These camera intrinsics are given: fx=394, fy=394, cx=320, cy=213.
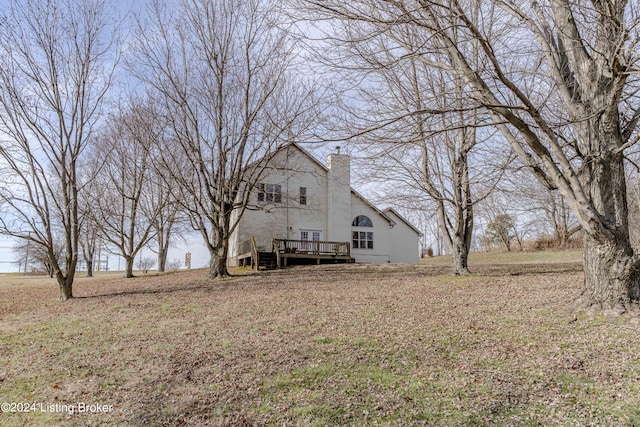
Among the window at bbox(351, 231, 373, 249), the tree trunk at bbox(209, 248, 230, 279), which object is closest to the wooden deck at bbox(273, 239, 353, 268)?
the window at bbox(351, 231, 373, 249)

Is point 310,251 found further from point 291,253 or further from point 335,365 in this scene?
point 335,365

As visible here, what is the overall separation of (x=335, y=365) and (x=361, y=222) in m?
21.1

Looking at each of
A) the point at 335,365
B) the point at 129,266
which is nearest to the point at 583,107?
the point at 335,365

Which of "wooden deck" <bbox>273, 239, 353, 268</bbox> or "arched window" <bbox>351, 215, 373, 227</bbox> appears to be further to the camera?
"arched window" <bbox>351, 215, 373, 227</bbox>

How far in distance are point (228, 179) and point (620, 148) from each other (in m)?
11.9

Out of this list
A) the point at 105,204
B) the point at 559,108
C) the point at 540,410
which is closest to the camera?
the point at 540,410

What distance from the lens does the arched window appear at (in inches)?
1005

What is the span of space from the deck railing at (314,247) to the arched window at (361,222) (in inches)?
139

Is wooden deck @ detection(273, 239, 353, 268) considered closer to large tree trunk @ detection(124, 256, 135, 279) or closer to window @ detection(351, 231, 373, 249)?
window @ detection(351, 231, 373, 249)

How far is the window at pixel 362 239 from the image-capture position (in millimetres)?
25391

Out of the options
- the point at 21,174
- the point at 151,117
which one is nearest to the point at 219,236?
the point at 151,117

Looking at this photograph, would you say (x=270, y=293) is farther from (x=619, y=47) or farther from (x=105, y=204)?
(x=105, y=204)

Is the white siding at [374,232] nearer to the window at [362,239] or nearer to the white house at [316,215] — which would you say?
the white house at [316,215]

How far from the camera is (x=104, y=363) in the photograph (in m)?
5.37
